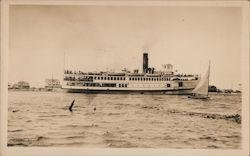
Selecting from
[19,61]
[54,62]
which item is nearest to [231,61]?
[54,62]

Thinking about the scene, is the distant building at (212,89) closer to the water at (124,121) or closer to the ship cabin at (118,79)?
the water at (124,121)

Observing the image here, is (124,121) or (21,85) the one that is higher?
(21,85)

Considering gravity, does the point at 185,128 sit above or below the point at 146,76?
below

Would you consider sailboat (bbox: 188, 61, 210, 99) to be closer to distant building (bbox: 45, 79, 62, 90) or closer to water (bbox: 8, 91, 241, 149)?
water (bbox: 8, 91, 241, 149)

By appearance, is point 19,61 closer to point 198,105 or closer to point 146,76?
point 146,76

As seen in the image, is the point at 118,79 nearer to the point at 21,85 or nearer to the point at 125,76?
the point at 125,76

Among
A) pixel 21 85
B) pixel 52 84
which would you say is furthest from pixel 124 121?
pixel 21 85

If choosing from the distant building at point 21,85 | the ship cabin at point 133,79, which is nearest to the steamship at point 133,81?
the ship cabin at point 133,79
